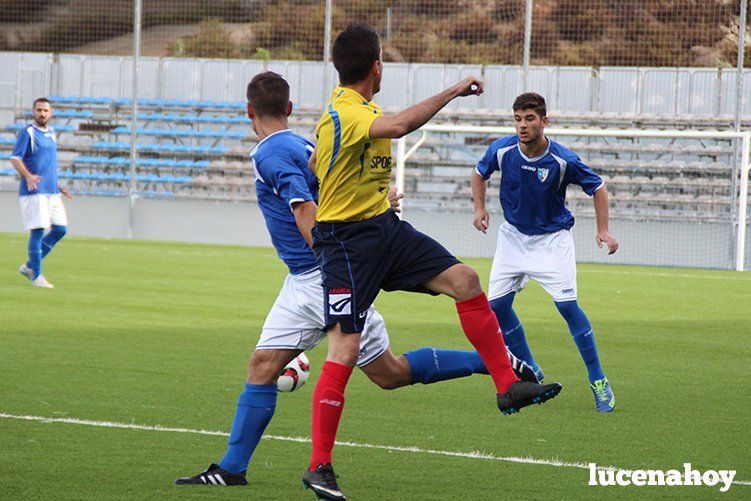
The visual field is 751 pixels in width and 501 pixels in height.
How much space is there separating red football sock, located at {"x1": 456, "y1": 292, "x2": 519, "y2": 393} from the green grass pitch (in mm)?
428

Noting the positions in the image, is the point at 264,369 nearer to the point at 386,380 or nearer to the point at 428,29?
the point at 386,380

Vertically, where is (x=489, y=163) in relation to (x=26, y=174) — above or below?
above

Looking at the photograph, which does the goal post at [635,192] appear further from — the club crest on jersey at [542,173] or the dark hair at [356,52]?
the dark hair at [356,52]

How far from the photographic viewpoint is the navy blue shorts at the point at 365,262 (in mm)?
4750

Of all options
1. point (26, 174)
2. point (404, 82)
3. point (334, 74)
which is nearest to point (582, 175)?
point (26, 174)

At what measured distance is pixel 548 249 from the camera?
758 cm

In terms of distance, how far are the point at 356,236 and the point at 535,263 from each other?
295 cm

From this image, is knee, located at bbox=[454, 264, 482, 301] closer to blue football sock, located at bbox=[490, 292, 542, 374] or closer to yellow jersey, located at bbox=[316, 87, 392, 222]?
yellow jersey, located at bbox=[316, 87, 392, 222]

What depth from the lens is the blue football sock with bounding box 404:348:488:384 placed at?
5.44 meters

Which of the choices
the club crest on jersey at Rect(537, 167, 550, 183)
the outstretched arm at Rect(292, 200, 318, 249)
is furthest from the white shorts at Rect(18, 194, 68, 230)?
the outstretched arm at Rect(292, 200, 318, 249)

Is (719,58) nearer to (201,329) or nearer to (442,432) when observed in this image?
(201,329)

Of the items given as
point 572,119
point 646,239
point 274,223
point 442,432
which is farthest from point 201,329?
point 572,119

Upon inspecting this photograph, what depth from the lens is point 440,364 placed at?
18.1 ft

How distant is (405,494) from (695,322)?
8043 mm
